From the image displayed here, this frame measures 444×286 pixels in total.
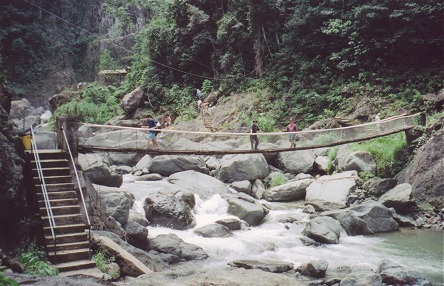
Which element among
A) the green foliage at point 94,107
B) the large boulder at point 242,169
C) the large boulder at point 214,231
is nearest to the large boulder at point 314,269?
the large boulder at point 214,231

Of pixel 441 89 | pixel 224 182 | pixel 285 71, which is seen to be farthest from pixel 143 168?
pixel 441 89

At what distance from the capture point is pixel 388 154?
15438 mm

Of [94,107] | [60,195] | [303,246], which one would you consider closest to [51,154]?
[60,195]

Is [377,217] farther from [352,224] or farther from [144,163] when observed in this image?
[144,163]

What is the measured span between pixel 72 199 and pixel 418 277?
6.65 m

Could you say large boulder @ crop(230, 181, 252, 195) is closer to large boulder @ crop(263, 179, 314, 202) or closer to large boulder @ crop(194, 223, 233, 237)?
large boulder @ crop(263, 179, 314, 202)

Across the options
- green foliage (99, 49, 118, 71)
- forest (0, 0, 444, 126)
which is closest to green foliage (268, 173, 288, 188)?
forest (0, 0, 444, 126)

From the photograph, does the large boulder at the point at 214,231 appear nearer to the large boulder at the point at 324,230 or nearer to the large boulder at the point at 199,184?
the large boulder at the point at 324,230

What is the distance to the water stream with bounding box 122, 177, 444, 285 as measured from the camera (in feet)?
30.5

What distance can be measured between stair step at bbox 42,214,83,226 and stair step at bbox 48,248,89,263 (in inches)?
24.7

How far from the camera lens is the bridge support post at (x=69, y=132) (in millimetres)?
8897

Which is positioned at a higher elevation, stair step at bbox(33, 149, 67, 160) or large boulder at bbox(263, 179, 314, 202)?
stair step at bbox(33, 149, 67, 160)

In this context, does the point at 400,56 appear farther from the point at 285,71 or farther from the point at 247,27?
the point at 247,27

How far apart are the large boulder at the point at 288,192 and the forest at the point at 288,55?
6.23 metres
